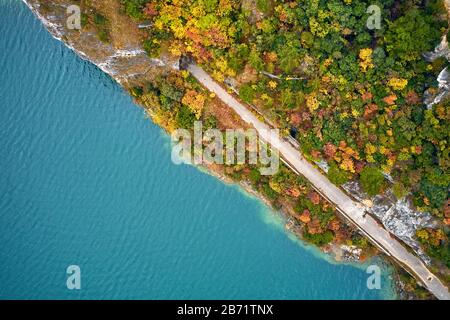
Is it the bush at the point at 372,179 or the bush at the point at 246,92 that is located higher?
the bush at the point at 246,92

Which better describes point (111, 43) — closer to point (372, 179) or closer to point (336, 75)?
point (336, 75)

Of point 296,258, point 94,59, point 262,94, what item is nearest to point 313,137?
point 262,94

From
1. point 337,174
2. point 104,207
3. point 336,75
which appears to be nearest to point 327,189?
point 337,174

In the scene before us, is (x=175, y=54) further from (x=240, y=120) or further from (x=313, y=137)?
(x=313, y=137)

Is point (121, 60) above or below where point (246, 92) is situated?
above

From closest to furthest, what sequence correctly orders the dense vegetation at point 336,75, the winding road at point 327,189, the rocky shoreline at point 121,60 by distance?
the dense vegetation at point 336,75 → the rocky shoreline at point 121,60 → the winding road at point 327,189

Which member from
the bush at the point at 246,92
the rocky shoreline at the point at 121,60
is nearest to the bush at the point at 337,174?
the rocky shoreline at the point at 121,60

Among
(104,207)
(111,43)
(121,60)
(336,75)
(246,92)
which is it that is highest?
(111,43)

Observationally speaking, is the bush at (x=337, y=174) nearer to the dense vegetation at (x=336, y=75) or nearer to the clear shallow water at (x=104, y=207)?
the dense vegetation at (x=336, y=75)
